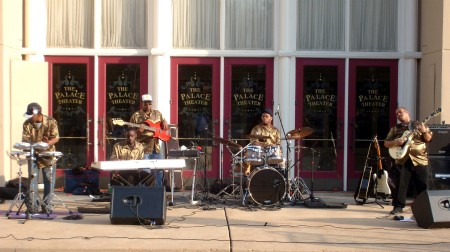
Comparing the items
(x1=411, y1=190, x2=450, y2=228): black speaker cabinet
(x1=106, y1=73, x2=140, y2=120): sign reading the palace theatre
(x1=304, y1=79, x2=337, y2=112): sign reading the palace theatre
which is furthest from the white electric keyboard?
(x1=304, y1=79, x2=337, y2=112): sign reading the palace theatre

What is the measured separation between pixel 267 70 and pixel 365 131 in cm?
247

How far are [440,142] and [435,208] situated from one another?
9.90ft

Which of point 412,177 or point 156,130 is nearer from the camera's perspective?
point 412,177

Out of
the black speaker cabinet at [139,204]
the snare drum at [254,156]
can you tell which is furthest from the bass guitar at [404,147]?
the black speaker cabinet at [139,204]

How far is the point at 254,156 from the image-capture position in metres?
11.6

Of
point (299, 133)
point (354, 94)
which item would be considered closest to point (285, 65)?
point (354, 94)

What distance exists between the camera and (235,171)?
474 inches

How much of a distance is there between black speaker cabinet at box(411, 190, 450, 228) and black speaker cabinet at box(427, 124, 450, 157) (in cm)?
278

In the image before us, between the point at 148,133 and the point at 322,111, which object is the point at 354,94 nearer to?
the point at 322,111

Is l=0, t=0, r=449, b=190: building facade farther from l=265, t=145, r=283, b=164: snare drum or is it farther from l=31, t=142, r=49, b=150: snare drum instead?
l=31, t=142, r=49, b=150: snare drum

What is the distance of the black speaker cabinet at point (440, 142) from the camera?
12211 mm

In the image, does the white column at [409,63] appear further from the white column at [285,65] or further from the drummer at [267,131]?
the drummer at [267,131]

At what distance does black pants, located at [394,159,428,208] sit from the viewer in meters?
10.5

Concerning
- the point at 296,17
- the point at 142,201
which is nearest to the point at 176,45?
the point at 296,17
